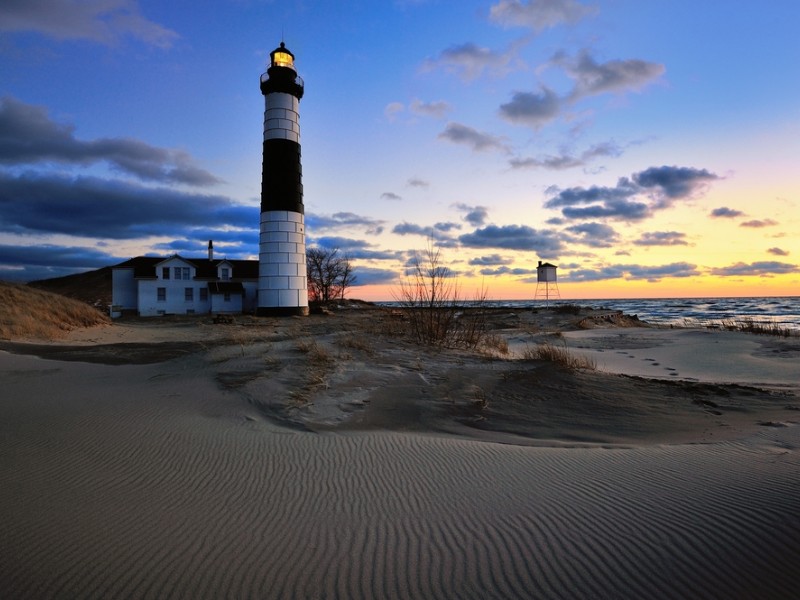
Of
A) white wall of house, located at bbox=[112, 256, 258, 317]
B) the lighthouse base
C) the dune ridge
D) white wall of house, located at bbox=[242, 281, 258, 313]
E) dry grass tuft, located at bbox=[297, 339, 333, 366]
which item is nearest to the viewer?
the dune ridge

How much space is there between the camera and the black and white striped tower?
26625 mm

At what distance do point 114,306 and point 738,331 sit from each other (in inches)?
1521

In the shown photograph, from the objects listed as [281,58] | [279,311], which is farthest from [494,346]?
[281,58]

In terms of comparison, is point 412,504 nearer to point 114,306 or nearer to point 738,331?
point 738,331

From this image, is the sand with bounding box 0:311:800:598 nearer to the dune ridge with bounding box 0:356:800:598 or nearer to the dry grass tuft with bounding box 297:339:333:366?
the dune ridge with bounding box 0:356:800:598

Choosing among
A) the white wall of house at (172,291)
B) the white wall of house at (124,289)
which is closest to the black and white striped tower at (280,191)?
the white wall of house at (172,291)

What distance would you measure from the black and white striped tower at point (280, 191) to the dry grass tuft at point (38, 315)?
8.66 meters

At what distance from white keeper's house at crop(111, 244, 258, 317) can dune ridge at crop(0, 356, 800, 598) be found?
1285 inches

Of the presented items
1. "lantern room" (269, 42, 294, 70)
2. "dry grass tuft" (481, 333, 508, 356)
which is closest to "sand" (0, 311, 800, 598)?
"dry grass tuft" (481, 333, 508, 356)

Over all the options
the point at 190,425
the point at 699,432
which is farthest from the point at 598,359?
the point at 190,425

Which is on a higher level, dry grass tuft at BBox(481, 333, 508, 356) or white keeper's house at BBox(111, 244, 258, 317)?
white keeper's house at BBox(111, 244, 258, 317)

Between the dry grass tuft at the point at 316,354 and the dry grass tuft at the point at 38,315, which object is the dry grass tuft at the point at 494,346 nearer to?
the dry grass tuft at the point at 316,354

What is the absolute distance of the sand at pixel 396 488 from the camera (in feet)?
7.66

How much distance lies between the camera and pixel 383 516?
10.1 ft
